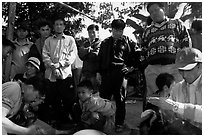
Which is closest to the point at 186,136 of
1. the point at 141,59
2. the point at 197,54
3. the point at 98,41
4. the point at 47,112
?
the point at 197,54

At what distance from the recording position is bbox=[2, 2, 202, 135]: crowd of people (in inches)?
101

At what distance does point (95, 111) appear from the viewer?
286 centimetres

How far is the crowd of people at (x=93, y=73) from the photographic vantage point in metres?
2.57

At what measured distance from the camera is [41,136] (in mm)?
2330

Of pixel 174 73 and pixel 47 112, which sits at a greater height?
pixel 174 73

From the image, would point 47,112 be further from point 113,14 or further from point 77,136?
point 113,14

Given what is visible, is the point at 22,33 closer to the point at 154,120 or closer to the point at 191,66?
the point at 154,120

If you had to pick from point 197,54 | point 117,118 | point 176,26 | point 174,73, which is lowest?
point 117,118

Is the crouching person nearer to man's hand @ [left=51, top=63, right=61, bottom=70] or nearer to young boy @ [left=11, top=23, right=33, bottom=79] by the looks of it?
man's hand @ [left=51, top=63, right=61, bottom=70]

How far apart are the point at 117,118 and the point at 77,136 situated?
0.78m

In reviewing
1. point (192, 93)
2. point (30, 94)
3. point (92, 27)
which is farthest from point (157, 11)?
point (30, 94)

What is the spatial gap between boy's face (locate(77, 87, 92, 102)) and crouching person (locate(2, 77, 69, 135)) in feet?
1.38

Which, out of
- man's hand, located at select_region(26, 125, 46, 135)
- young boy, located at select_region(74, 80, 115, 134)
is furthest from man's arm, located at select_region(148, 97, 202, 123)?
man's hand, located at select_region(26, 125, 46, 135)

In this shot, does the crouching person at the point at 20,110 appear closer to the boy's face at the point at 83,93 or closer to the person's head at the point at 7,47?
the boy's face at the point at 83,93
